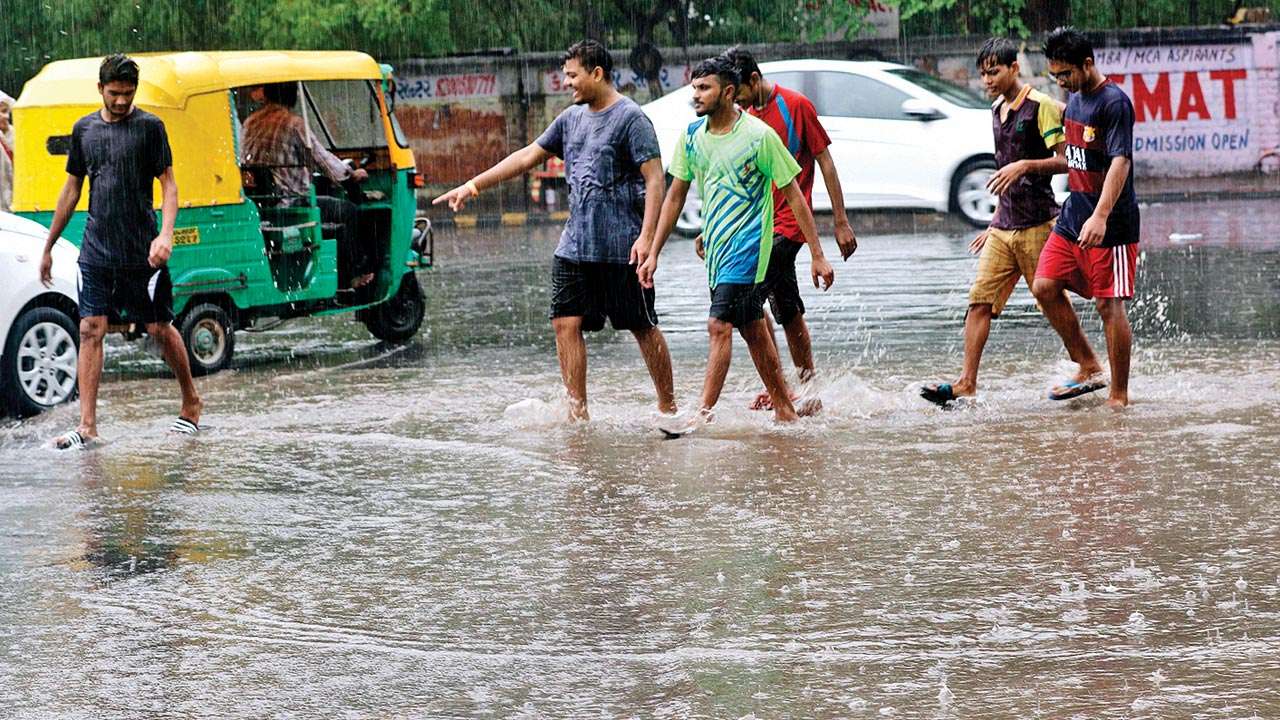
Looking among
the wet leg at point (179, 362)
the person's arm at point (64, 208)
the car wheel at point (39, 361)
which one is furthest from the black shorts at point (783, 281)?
the car wheel at point (39, 361)

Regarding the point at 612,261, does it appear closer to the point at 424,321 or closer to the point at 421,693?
the point at 421,693

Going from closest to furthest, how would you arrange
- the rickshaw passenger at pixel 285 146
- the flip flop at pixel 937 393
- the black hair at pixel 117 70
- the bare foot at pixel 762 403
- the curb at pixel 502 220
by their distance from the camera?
the black hair at pixel 117 70 → the flip flop at pixel 937 393 → the bare foot at pixel 762 403 → the rickshaw passenger at pixel 285 146 → the curb at pixel 502 220

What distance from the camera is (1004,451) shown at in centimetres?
811

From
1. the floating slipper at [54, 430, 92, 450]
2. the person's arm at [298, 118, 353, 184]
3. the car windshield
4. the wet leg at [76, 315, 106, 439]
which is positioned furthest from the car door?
the floating slipper at [54, 430, 92, 450]

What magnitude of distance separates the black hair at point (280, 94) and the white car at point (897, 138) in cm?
889

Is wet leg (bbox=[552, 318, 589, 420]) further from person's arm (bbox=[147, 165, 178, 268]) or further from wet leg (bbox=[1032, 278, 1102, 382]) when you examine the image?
wet leg (bbox=[1032, 278, 1102, 382])

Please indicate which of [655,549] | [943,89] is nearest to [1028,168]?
[655,549]

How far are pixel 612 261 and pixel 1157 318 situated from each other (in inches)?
195

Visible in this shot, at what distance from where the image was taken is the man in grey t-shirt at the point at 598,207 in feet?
29.7

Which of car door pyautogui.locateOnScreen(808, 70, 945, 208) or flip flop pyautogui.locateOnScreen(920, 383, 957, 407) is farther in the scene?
car door pyautogui.locateOnScreen(808, 70, 945, 208)

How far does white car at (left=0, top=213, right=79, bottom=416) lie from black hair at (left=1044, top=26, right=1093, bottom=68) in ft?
16.6

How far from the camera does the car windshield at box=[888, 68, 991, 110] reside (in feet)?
69.4

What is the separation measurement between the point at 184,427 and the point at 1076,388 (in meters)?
4.24

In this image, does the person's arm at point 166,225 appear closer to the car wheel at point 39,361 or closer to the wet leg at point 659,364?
the car wheel at point 39,361
